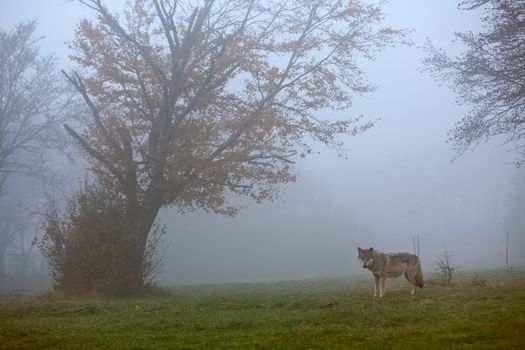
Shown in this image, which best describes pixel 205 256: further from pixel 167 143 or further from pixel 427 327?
pixel 427 327

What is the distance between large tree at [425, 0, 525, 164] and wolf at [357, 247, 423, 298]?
6.96 m

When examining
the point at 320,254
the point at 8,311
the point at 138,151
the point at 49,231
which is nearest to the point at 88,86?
the point at 138,151

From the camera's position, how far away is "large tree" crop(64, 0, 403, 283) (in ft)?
76.4

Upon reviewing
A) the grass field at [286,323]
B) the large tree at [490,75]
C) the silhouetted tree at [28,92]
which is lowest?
the grass field at [286,323]

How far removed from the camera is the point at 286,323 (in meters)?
11.5

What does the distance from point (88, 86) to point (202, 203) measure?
720 cm

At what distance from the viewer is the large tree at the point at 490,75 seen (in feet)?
63.8

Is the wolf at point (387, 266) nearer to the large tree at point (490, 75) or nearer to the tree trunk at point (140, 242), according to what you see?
the large tree at point (490, 75)

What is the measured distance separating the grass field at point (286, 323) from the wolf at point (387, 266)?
49cm

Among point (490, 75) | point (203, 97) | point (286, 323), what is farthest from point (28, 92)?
point (286, 323)

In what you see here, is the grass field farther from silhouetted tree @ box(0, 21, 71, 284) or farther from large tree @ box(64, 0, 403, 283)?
silhouetted tree @ box(0, 21, 71, 284)

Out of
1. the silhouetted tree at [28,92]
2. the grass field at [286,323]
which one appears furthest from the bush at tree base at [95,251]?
the silhouetted tree at [28,92]

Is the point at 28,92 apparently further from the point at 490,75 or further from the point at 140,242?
the point at 490,75

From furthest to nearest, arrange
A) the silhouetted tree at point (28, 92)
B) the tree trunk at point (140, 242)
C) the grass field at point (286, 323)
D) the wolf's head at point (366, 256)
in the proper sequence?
the silhouetted tree at point (28, 92)
the tree trunk at point (140, 242)
the wolf's head at point (366, 256)
the grass field at point (286, 323)
